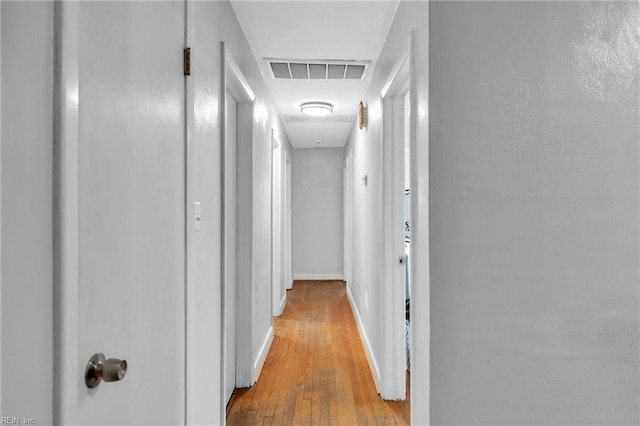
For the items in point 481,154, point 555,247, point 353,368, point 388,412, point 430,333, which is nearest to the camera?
point 555,247

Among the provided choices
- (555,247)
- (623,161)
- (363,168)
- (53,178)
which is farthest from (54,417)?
→ (363,168)

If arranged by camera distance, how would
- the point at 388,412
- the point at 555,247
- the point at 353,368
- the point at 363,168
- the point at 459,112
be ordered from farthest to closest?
the point at 363,168 < the point at 353,368 < the point at 388,412 < the point at 459,112 < the point at 555,247

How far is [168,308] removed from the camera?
1.19 metres

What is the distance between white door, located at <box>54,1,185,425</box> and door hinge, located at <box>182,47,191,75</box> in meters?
0.02

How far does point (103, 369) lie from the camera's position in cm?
80

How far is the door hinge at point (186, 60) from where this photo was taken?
133 cm

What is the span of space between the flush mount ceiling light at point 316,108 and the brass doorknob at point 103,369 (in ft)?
10.9

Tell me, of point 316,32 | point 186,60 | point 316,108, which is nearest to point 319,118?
point 316,108

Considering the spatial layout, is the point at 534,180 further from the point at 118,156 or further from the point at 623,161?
the point at 118,156

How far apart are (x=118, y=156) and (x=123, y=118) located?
0.10 metres

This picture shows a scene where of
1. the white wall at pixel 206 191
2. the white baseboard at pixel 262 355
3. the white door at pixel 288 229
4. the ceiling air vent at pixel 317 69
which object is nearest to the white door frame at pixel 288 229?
the white door at pixel 288 229

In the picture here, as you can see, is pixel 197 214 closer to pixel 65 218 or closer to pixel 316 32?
pixel 65 218

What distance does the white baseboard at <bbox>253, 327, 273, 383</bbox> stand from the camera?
2715mm

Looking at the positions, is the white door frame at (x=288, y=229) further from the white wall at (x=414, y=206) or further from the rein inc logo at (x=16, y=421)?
the rein inc logo at (x=16, y=421)
